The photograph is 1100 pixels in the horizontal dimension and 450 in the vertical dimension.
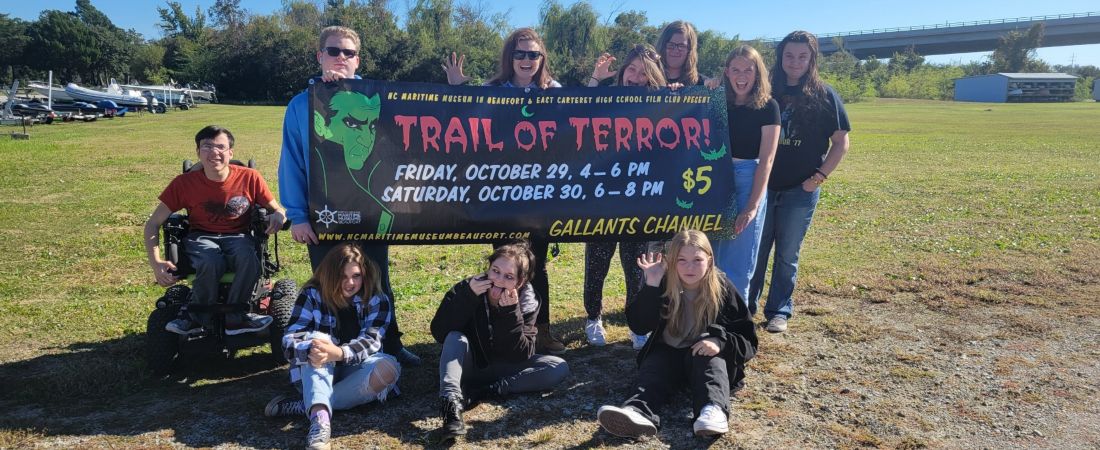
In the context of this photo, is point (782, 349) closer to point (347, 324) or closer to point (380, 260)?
point (380, 260)

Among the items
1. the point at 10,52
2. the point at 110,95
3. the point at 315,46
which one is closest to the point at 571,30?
the point at 315,46

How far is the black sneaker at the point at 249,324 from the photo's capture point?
501cm

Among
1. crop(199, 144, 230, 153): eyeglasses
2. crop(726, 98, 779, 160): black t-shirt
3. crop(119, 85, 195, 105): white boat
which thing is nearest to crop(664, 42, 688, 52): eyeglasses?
crop(726, 98, 779, 160): black t-shirt

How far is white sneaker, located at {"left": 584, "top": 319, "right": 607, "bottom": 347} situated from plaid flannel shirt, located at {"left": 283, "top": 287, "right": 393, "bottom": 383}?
1.70 meters

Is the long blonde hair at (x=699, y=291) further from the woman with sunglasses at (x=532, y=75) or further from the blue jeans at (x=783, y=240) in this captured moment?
the blue jeans at (x=783, y=240)

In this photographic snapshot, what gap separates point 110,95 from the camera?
148 ft

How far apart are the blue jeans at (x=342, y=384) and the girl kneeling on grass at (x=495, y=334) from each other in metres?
0.38

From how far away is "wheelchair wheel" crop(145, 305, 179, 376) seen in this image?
4.90 metres

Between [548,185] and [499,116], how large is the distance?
1.87 ft

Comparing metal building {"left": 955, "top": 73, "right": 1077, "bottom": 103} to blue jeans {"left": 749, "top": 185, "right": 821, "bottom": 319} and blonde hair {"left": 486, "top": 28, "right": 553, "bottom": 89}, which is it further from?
blonde hair {"left": 486, "top": 28, "right": 553, "bottom": 89}

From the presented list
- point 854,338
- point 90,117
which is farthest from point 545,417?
point 90,117

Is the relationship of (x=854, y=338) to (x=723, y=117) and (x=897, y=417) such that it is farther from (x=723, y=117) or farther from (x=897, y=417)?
(x=723, y=117)

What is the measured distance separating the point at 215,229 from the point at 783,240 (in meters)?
4.20

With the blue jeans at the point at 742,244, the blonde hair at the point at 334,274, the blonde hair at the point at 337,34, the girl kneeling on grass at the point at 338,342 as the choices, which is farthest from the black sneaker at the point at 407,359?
the blue jeans at the point at 742,244
